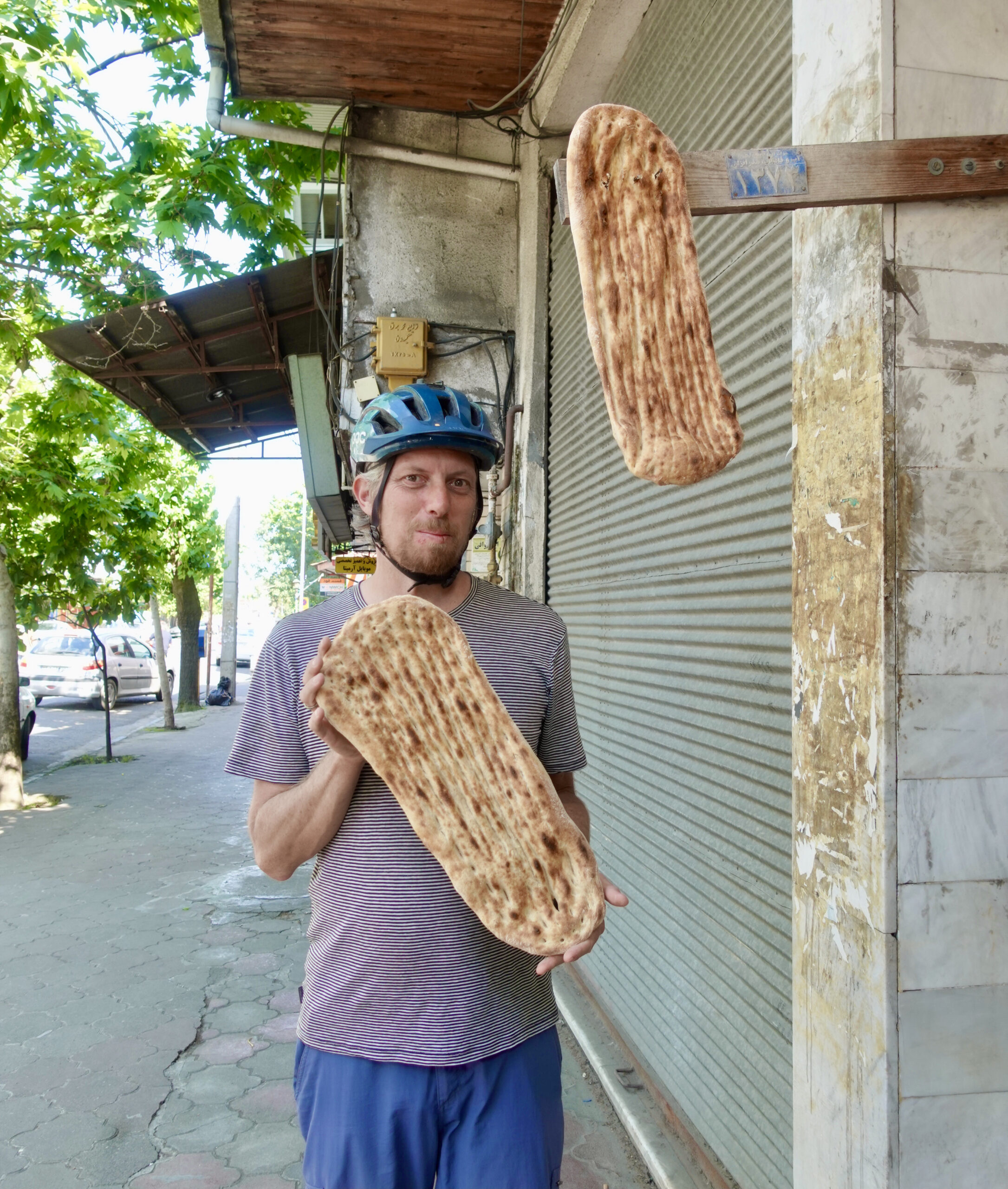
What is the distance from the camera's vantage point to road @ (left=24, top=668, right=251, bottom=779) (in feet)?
50.8

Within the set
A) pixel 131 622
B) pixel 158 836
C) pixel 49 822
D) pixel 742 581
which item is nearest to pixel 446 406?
pixel 742 581

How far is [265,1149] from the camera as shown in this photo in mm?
3887

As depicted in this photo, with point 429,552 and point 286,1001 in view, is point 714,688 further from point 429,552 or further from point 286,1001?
point 286,1001

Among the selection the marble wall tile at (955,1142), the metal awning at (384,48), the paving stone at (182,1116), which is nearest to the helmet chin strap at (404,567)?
the marble wall tile at (955,1142)

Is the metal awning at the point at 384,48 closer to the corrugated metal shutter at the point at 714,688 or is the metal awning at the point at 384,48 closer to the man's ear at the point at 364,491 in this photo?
the corrugated metal shutter at the point at 714,688

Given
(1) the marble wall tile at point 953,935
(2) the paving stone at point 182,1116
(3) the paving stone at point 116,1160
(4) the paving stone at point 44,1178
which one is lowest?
(2) the paving stone at point 182,1116

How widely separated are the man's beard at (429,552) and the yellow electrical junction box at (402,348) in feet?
16.2

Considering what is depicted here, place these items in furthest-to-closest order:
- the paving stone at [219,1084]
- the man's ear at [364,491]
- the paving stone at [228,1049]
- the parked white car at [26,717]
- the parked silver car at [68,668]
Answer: the parked silver car at [68,668]
the parked white car at [26,717]
the paving stone at [228,1049]
the paving stone at [219,1084]
the man's ear at [364,491]

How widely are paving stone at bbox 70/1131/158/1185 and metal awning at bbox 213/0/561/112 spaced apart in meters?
5.67

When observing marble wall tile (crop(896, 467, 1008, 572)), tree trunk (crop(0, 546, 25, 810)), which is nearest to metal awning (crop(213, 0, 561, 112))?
marble wall tile (crop(896, 467, 1008, 572))

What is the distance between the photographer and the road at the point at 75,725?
1549cm

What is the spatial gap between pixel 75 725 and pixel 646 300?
2079 centimetres

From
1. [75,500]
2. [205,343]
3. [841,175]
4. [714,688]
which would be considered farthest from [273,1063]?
[75,500]

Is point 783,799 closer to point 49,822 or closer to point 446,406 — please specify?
point 446,406
